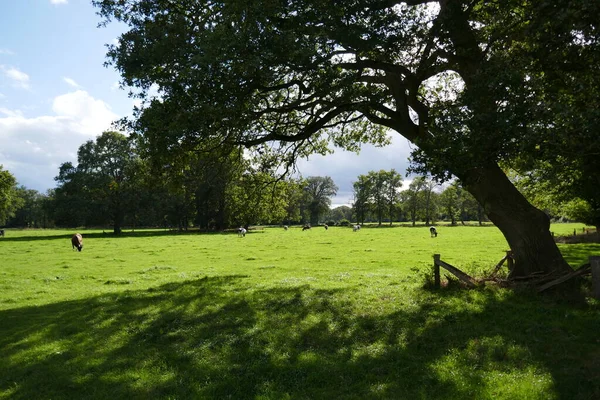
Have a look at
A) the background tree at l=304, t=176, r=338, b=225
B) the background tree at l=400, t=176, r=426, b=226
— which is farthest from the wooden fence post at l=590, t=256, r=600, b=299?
the background tree at l=304, t=176, r=338, b=225

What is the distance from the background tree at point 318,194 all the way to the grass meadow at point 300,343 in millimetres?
128588

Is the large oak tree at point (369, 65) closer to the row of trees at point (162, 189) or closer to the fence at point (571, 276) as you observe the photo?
the fence at point (571, 276)

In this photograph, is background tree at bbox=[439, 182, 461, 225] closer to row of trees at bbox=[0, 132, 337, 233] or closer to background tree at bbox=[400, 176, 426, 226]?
Answer: background tree at bbox=[400, 176, 426, 226]

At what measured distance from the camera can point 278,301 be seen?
504 inches

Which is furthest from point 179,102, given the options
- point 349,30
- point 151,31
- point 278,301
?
point 278,301

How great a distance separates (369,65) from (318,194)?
13389cm

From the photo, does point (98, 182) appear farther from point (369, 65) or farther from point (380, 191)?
point (380, 191)

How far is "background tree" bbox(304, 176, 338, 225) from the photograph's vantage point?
14475 cm

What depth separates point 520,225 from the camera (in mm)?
12562

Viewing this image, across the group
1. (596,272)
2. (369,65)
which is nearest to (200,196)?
(369,65)

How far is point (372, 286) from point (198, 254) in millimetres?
19747

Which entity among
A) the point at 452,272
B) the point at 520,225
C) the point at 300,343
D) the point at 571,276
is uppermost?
the point at 520,225

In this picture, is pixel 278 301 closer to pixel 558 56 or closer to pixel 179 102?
pixel 179 102

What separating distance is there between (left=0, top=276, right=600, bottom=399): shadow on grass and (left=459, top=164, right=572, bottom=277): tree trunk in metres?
1.71
